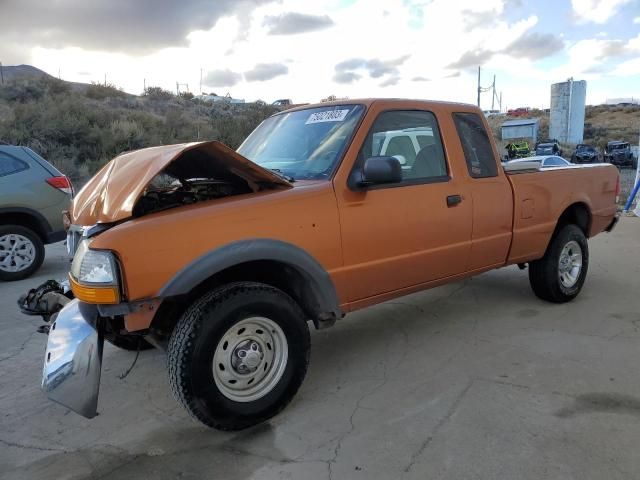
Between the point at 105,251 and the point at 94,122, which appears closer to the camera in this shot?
the point at 105,251

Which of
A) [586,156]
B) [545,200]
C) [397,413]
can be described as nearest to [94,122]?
[545,200]

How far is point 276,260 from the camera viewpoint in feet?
10.3

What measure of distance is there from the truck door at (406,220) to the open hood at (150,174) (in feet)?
1.94

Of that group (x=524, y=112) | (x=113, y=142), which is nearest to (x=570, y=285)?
A: (x=113, y=142)

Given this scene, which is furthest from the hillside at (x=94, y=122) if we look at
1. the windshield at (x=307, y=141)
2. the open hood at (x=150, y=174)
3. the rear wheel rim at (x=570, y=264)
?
the rear wheel rim at (x=570, y=264)

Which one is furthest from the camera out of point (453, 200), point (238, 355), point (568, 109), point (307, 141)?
point (568, 109)

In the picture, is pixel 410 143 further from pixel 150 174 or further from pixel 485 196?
pixel 150 174

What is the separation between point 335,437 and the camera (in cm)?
303

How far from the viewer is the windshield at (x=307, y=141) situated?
Result: 3680 mm

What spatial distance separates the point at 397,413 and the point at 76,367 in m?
1.87

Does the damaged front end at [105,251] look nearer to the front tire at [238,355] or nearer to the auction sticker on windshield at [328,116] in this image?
the front tire at [238,355]

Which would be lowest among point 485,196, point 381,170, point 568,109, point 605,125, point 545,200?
point 545,200

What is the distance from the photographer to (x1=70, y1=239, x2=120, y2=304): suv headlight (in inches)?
106

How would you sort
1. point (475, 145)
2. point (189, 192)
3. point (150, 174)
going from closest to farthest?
point (150, 174)
point (189, 192)
point (475, 145)
